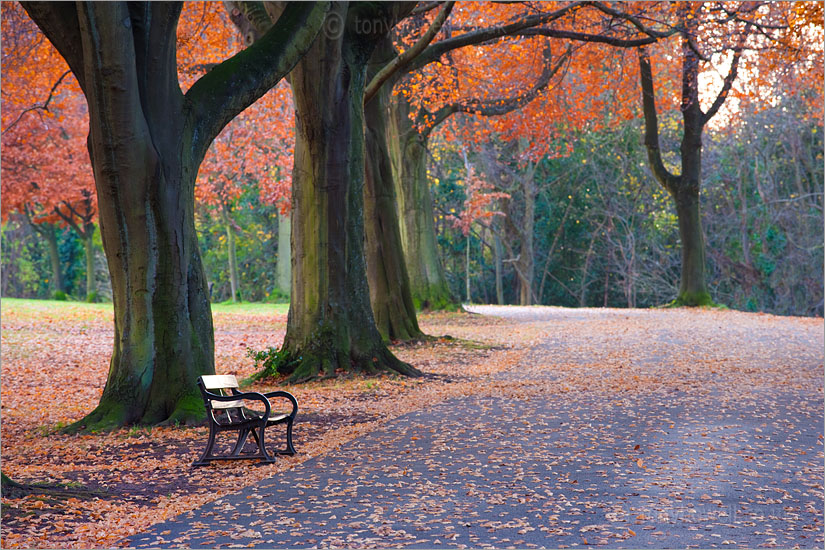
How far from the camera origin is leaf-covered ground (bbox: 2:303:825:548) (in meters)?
5.25

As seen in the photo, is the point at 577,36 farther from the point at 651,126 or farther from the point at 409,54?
the point at 651,126

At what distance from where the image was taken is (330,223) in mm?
12477

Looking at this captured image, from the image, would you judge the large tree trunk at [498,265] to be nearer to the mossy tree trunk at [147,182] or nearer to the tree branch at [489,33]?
the tree branch at [489,33]

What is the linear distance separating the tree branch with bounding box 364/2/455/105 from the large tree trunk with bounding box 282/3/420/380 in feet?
5.64

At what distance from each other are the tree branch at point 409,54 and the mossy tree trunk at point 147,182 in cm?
552

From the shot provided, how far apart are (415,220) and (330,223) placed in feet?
38.4

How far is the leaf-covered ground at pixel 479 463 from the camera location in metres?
5.25

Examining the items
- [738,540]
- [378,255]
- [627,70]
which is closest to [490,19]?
[627,70]

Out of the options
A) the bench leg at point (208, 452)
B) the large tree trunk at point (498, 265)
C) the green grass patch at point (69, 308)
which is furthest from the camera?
the large tree trunk at point (498, 265)

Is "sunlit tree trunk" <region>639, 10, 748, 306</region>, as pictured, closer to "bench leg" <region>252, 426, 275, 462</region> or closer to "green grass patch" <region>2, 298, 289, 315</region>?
"green grass patch" <region>2, 298, 289, 315</region>

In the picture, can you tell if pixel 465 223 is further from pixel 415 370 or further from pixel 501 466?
pixel 501 466

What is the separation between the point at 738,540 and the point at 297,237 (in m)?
8.80

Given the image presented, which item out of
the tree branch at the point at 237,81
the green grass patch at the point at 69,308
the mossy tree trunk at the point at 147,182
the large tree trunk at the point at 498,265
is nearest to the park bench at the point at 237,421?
the mossy tree trunk at the point at 147,182

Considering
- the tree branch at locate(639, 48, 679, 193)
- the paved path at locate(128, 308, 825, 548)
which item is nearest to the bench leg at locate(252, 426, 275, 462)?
the paved path at locate(128, 308, 825, 548)
